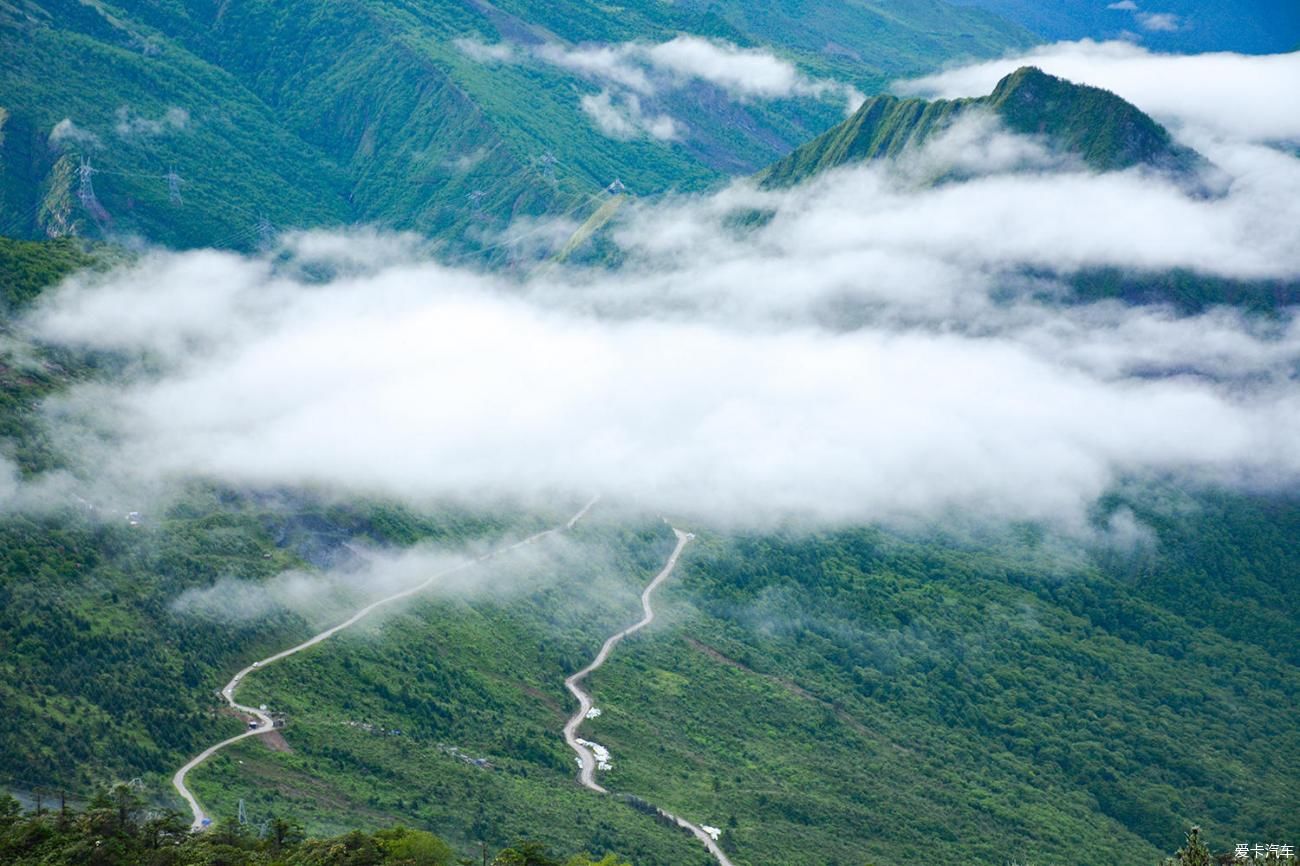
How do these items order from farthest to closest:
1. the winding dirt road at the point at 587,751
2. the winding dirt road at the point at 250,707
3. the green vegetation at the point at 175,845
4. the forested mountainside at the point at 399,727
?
the winding dirt road at the point at 587,751, the forested mountainside at the point at 399,727, the winding dirt road at the point at 250,707, the green vegetation at the point at 175,845

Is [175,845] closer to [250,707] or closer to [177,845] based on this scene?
[177,845]

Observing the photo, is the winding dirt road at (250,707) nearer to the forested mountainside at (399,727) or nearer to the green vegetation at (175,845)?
the forested mountainside at (399,727)

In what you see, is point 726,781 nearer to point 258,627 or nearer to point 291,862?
point 258,627

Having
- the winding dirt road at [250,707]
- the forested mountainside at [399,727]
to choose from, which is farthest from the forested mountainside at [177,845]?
the forested mountainside at [399,727]

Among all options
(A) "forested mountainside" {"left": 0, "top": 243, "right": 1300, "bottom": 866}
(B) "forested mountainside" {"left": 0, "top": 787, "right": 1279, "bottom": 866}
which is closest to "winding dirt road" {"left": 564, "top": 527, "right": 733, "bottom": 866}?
(A) "forested mountainside" {"left": 0, "top": 243, "right": 1300, "bottom": 866}

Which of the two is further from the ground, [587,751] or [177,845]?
[177,845]

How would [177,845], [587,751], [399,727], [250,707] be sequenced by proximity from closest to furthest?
1. [177,845]
2. [250,707]
3. [399,727]
4. [587,751]

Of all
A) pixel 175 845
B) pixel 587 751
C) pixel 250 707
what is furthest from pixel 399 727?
pixel 175 845

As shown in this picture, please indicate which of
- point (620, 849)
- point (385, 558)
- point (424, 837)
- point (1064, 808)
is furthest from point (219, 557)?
point (1064, 808)

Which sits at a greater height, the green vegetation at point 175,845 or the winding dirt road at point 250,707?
the green vegetation at point 175,845

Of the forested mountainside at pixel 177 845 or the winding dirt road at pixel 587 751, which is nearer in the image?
the forested mountainside at pixel 177 845

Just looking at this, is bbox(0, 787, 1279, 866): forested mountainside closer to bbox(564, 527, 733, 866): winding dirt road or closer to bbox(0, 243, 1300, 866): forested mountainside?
bbox(0, 243, 1300, 866): forested mountainside
